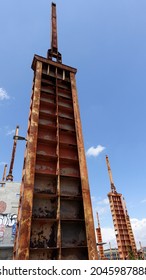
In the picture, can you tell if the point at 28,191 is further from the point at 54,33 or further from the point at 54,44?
the point at 54,33

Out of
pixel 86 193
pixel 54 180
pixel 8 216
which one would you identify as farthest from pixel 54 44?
pixel 8 216

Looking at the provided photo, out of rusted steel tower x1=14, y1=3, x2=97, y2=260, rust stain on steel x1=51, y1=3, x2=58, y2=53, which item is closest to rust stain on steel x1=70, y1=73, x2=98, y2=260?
rusted steel tower x1=14, y1=3, x2=97, y2=260

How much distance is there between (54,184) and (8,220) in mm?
17111

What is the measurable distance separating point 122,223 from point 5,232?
1392 centimetres

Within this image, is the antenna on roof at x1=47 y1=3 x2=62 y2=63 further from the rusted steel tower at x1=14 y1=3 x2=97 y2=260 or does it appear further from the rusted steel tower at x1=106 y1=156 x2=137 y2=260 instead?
the rusted steel tower at x1=106 y1=156 x2=137 y2=260

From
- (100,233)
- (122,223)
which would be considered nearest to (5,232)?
(122,223)

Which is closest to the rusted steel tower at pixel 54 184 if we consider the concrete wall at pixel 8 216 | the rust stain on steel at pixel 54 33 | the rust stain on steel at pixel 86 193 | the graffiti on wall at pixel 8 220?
the rust stain on steel at pixel 86 193

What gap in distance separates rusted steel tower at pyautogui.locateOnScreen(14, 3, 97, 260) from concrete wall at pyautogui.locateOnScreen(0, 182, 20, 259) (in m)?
16.1

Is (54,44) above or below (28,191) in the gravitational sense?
above

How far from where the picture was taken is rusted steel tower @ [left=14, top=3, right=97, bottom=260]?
16.7 feet

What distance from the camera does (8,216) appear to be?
797 inches

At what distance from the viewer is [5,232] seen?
19.2 meters
